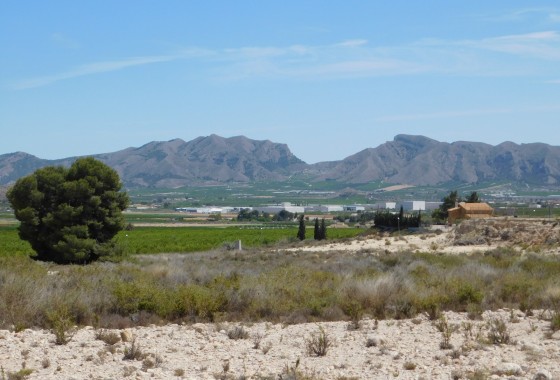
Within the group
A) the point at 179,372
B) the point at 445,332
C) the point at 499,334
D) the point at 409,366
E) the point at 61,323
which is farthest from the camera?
the point at 445,332

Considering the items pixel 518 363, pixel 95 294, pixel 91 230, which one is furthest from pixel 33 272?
pixel 91 230

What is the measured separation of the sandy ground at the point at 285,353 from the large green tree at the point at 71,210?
887 inches

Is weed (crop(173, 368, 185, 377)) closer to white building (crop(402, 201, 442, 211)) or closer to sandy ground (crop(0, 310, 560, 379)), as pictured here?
sandy ground (crop(0, 310, 560, 379))

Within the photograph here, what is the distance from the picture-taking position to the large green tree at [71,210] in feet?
117

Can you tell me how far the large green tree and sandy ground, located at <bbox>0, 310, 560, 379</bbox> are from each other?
73.9ft

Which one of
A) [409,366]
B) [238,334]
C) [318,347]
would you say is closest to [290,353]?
[318,347]

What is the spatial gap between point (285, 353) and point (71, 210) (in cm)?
2527

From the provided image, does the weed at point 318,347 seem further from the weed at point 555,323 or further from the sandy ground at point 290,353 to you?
the weed at point 555,323

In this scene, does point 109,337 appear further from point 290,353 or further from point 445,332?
point 445,332

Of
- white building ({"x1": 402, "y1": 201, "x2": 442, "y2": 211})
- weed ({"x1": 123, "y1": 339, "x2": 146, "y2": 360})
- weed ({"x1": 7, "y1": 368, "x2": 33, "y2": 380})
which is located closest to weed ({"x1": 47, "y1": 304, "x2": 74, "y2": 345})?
weed ({"x1": 123, "y1": 339, "x2": 146, "y2": 360})

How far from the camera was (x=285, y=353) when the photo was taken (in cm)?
1224

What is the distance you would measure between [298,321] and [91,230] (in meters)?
23.8

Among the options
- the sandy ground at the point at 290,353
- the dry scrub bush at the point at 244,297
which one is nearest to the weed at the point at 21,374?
the sandy ground at the point at 290,353

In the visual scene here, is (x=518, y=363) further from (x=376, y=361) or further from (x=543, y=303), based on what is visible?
(x=543, y=303)
